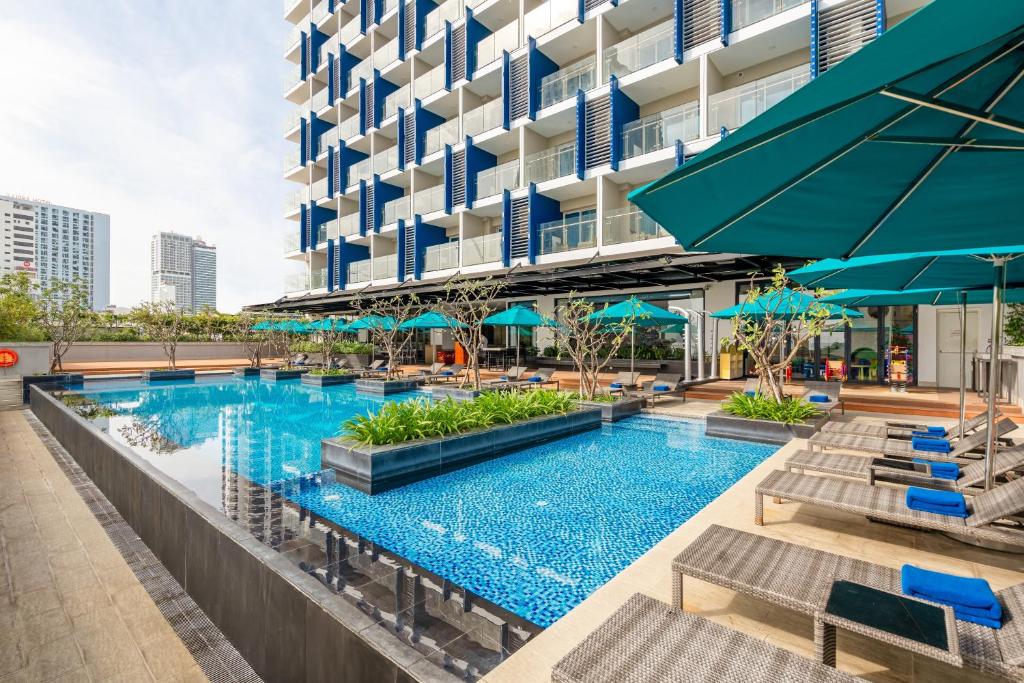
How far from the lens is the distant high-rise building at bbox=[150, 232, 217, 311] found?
141 m

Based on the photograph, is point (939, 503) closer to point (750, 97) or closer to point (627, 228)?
point (627, 228)

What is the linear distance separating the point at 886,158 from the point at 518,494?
525 centimetres

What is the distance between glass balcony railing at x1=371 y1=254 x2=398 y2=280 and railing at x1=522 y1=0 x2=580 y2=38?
12133 mm

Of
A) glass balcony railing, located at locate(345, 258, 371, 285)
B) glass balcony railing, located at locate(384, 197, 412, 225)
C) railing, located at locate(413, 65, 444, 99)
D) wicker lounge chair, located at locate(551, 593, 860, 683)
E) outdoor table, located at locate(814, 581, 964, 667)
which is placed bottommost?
wicker lounge chair, located at locate(551, 593, 860, 683)

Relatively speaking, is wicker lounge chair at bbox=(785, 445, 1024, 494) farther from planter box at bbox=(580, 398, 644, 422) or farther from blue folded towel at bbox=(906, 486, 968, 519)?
planter box at bbox=(580, 398, 644, 422)

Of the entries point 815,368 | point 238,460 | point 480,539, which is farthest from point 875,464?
point 815,368

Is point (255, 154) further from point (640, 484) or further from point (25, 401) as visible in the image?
point (640, 484)

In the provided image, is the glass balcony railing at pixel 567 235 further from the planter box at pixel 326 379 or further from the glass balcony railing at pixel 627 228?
the planter box at pixel 326 379

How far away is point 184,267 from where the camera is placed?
525 ft

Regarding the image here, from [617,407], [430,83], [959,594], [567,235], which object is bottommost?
[617,407]

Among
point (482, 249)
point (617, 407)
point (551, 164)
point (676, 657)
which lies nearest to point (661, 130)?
point (551, 164)

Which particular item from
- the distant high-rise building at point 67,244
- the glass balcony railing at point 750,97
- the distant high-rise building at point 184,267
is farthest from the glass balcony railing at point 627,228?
the distant high-rise building at point 184,267

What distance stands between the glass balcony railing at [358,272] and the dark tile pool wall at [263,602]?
23029 mm

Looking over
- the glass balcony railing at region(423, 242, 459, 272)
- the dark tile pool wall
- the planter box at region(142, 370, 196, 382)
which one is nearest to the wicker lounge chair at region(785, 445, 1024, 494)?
the dark tile pool wall
